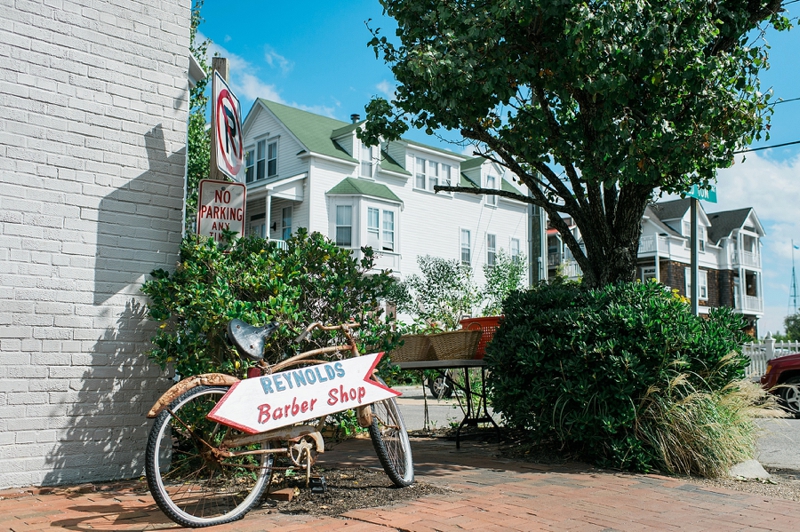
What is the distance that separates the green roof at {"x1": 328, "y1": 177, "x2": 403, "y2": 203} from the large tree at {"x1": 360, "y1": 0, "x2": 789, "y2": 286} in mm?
18171

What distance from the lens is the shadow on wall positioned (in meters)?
5.13

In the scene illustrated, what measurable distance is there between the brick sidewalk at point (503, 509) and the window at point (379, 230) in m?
21.2

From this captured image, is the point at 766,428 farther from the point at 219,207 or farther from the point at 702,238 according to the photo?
the point at 702,238

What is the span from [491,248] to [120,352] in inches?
1085

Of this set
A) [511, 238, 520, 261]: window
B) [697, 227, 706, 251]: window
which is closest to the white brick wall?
[511, 238, 520, 261]: window

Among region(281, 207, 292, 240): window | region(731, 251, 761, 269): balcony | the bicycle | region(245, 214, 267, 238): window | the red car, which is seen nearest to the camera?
the bicycle

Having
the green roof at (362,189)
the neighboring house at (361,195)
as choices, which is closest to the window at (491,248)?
the neighboring house at (361,195)

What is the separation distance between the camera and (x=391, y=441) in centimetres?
505

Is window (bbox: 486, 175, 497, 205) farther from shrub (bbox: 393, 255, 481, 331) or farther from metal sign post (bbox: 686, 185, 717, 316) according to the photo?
metal sign post (bbox: 686, 185, 717, 316)

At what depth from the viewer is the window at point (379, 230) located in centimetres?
2688

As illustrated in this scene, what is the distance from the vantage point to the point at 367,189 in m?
26.9

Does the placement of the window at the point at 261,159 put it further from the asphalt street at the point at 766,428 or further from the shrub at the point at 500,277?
the asphalt street at the point at 766,428

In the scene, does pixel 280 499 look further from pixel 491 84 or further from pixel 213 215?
pixel 491 84

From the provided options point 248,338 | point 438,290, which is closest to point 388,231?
point 438,290
